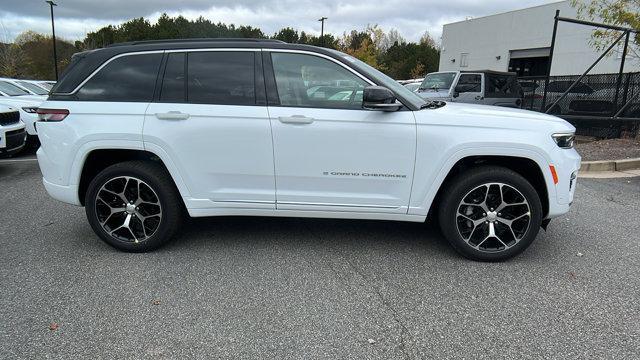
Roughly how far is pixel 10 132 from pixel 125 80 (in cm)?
492

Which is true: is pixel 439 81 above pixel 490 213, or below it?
above

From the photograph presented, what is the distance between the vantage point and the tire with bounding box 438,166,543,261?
12.3 feet

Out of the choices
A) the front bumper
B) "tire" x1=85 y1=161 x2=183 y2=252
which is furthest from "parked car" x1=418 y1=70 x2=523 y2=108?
"tire" x1=85 y1=161 x2=183 y2=252

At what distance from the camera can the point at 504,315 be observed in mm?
3080

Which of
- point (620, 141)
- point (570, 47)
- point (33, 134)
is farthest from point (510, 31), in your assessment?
point (33, 134)

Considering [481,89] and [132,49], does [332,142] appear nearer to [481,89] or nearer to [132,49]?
[132,49]

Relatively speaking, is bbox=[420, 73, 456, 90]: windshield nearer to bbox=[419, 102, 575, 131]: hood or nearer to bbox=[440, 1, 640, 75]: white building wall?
bbox=[419, 102, 575, 131]: hood

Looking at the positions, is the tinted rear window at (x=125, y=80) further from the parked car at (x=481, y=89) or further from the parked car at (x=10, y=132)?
the parked car at (x=481, y=89)

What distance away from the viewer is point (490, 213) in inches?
152

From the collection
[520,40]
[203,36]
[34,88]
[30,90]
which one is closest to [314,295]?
[30,90]

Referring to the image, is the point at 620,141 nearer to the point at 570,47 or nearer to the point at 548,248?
the point at 548,248

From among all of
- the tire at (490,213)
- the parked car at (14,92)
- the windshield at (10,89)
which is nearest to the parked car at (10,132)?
the parked car at (14,92)

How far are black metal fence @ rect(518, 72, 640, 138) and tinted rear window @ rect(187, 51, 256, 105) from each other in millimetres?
9037

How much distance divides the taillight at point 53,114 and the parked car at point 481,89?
36.0ft
